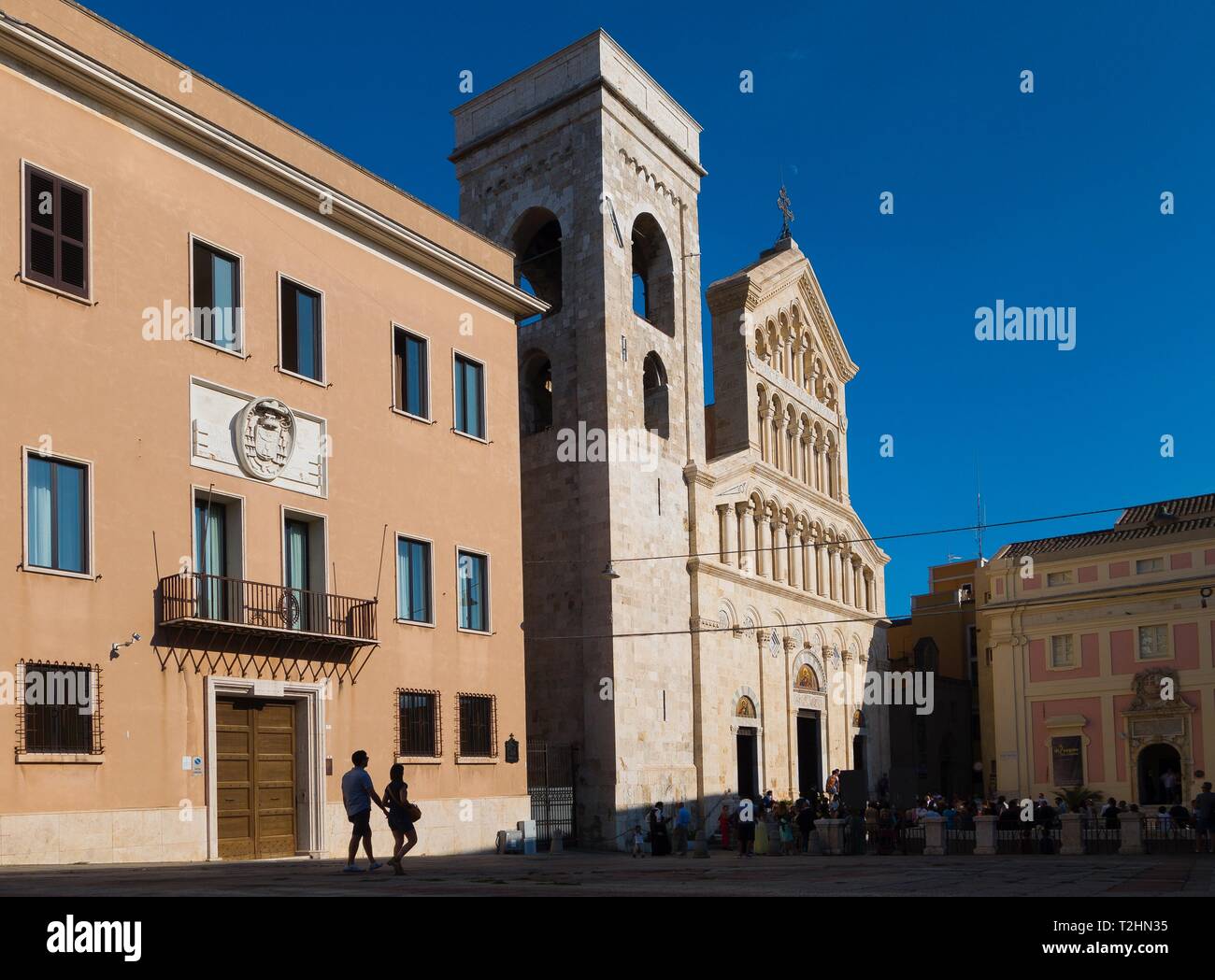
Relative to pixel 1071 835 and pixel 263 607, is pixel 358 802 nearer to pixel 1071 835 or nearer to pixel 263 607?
pixel 263 607

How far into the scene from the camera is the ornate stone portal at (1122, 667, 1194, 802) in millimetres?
47750

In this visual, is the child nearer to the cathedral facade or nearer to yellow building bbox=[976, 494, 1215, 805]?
the cathedral facade

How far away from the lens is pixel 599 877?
15.4 meters

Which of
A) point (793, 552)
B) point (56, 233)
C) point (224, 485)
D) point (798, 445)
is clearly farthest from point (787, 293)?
point (56, 233)

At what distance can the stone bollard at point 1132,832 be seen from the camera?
27131mm

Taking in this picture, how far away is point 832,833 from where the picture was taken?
1225 inches

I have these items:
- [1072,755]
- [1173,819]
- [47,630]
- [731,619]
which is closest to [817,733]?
[731,619]

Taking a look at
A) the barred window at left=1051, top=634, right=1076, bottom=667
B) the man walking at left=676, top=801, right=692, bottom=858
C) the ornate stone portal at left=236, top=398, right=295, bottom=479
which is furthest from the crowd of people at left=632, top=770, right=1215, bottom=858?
the barred window at left=1051, top=634, right=1076, bottom=667

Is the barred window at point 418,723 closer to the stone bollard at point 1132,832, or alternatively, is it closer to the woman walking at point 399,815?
the woman walking at point 399,815

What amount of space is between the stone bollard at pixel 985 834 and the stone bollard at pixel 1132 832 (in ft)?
8.35

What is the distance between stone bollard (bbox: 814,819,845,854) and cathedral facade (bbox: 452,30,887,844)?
564 centimetres

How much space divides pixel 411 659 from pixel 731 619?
17066mm

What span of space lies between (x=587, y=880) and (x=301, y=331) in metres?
13.3
